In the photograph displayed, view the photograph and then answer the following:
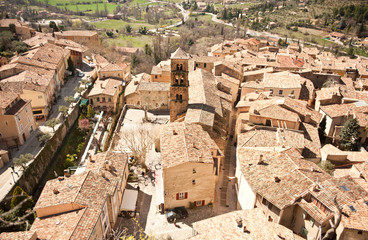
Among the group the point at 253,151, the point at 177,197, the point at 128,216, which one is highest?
the point at 253,151

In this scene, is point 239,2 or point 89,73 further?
point 239,2

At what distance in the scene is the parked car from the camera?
28242mm

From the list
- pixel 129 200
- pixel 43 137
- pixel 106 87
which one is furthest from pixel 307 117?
pixel 43 137

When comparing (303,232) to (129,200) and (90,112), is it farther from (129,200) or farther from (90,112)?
(90,112)

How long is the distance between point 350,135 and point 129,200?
3004 cm

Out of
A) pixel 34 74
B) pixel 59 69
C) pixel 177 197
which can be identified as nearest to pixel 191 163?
pixel 177 197

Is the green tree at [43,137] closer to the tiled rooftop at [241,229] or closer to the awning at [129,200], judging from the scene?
the awning at [129,200]

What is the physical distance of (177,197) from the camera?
2877cm

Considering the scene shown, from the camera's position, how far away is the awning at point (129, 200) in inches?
1140

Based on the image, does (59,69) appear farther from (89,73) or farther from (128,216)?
(128,216)

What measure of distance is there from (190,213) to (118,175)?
28.2 feet

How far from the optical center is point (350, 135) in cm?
3728

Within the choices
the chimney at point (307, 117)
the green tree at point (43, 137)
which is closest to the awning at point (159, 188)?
the green tree at point (43, 137)

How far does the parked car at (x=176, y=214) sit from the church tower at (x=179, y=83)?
44.6ft
